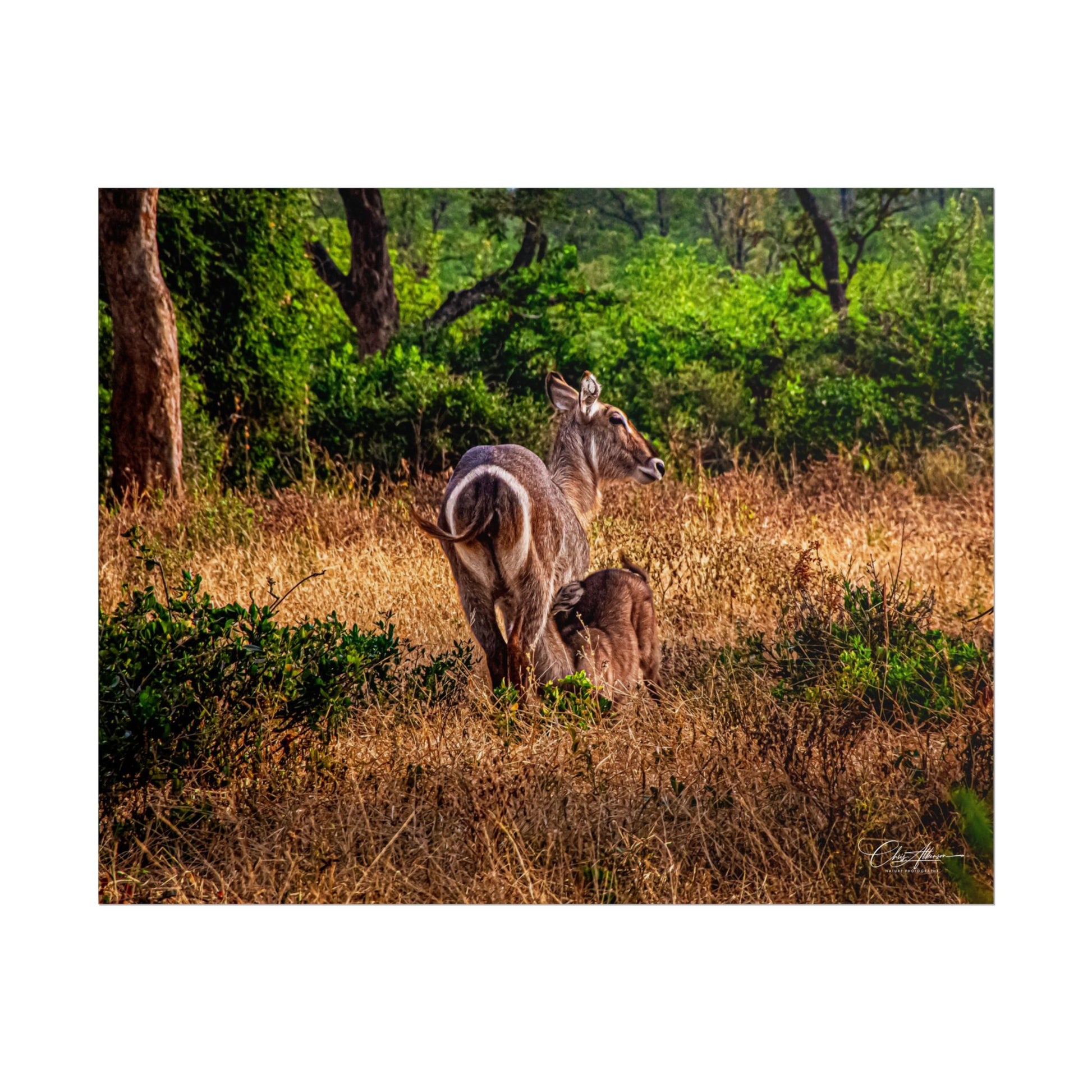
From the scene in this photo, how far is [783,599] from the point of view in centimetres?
593

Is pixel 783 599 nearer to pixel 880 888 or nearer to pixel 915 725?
pixel 915 725

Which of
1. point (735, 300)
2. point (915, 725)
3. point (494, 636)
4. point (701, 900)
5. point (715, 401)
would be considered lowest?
point (701, 900)

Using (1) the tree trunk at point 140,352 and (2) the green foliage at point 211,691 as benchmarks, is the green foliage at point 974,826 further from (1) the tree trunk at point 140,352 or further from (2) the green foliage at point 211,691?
(1) the tree trunk at point 140,352

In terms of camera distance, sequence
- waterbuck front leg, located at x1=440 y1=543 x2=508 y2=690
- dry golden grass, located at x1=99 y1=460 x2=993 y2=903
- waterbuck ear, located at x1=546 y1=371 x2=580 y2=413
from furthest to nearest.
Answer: waterbuck ear, located at x1=546 y1=371 x2=580 y2=413 → waterbuck front leg, located at x1=440 y1=543 x2=508 y2=690 → dry golden grass, located at x1=99 y1=460 x2=993 y2=903

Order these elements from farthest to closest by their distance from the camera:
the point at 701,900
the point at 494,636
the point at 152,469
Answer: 1. the point at 152,469
2. the point at 494,636
3. the point at 701,900

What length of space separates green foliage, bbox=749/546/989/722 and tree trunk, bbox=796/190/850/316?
1346 mm

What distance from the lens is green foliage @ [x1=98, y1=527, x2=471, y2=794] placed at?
5.17m

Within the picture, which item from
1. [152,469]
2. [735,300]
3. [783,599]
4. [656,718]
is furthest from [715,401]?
[152,469]

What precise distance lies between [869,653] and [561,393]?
6.01 feet

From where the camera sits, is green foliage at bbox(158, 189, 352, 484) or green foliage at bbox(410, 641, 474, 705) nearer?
green foliage at bbox(410, 641, 474, 705)

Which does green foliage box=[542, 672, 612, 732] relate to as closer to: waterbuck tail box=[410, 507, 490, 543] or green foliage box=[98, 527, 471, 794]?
green foliage box=[98, 527, 471, 794]

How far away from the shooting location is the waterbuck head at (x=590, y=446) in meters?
5.75

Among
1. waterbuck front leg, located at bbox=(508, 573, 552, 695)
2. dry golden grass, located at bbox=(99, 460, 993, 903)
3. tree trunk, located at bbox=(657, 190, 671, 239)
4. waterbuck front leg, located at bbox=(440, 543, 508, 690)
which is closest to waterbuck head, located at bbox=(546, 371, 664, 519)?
dry golden grass, located at bbox=(99, 460, 993, 903)

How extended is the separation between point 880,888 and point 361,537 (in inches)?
116
